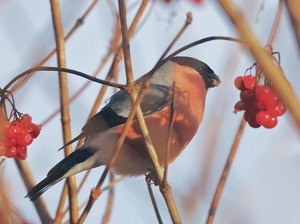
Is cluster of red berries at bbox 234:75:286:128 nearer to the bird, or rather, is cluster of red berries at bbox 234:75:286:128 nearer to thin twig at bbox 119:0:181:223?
thin twig at bbox 119:0:181:223

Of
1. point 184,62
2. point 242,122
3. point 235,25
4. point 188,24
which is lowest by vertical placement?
point 235,25

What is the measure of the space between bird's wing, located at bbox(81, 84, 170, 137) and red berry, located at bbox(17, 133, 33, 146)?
0.80 m

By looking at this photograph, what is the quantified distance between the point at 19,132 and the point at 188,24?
74 cm

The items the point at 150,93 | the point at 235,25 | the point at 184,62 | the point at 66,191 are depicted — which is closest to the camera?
the point at 235,25

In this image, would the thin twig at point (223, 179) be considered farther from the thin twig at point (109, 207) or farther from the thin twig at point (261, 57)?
the thin twig at point (261, 57)

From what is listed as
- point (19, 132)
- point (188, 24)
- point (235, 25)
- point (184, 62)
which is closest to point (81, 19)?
point (188, 24)

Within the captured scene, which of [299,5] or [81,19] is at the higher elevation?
[81,19]

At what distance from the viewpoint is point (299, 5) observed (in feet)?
2.89

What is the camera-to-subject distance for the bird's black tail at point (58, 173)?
2562mm

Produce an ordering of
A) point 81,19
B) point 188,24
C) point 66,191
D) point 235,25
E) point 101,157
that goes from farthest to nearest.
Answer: point 101,157 → point 81,19 → point 66,191 → point 188,24 → point 235,25

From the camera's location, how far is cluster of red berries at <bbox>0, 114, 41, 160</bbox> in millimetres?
2012

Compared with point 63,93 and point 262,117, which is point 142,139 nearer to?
point 63,93

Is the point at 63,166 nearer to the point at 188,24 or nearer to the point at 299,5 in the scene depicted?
the point at 188,24

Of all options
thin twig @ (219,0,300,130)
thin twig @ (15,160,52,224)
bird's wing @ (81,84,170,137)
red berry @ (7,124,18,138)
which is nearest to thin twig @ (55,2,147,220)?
thin twig @ (15,160,52,224)
